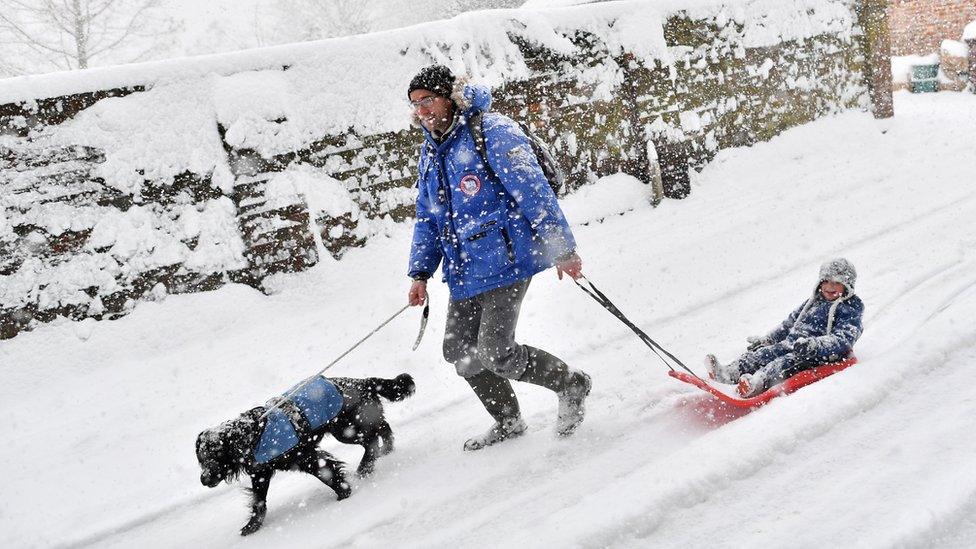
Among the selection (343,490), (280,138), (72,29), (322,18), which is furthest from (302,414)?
(322,18)

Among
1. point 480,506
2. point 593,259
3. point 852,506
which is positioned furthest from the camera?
point 593,259

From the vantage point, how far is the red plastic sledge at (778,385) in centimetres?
373

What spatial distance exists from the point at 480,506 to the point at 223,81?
15.1ft

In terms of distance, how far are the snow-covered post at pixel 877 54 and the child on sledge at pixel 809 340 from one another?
926 cm

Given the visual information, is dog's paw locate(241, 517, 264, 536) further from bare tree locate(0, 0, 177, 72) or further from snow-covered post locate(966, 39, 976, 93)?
bare tree locate(0, 0, 177, 72)

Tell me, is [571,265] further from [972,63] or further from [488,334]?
[972,63]

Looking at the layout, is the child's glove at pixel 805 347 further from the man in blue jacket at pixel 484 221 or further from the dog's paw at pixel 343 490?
the dog's paw at pixel 343 490

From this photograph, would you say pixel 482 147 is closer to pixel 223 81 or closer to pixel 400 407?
pixel 400 407

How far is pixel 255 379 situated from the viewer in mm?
5418

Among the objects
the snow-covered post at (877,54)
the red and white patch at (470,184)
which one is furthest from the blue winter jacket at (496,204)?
the snow-covered post at (877,54)

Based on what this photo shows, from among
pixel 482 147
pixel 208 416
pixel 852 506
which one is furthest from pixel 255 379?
pixel 852 506

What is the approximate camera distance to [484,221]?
339 centimetres

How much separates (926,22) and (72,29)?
67.4 feet

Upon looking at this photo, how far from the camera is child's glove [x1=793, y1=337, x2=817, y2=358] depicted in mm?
3939
